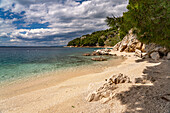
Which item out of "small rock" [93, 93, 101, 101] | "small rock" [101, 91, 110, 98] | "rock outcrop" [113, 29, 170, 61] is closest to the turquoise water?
"small rock" [93, 93, 101, 101]

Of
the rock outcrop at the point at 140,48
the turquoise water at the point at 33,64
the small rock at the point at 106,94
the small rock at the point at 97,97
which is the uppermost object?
the rock outcrop at the point at 140,48

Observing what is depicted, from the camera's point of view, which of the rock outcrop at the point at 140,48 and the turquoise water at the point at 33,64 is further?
the rock outcrop at the point at 140,48

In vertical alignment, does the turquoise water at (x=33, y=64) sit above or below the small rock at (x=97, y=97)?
below

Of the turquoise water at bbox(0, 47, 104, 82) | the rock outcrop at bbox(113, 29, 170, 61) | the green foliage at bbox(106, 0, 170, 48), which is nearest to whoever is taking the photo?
the green foliage at bbox(106, 0, 170, 48)

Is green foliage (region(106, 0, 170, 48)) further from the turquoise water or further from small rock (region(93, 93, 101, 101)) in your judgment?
the turquoise water

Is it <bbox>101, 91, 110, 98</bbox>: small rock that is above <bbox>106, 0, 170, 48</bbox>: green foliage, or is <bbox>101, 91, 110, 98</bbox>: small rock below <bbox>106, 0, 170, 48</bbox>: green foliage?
below

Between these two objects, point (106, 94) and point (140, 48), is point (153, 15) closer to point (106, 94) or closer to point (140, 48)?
point (106, 94)

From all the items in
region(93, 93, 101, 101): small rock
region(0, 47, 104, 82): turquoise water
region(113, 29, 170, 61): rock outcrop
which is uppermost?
region(113, 29, 170, 61): rock outcrop

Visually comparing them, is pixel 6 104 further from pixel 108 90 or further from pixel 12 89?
pixel 108 90

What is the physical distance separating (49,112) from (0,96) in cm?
559

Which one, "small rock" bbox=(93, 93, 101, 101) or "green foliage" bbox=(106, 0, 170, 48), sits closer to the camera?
"green foliage" bbox=(106, 0, 170, 48)

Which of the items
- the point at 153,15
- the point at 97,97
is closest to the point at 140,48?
the point at 153,15

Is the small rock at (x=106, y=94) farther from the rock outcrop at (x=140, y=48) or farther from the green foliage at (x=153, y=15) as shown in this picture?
the rock outcrop at (x=140, y=48)

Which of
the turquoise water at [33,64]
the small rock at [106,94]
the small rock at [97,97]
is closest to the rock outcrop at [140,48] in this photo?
the turquoise water at [33,64]
